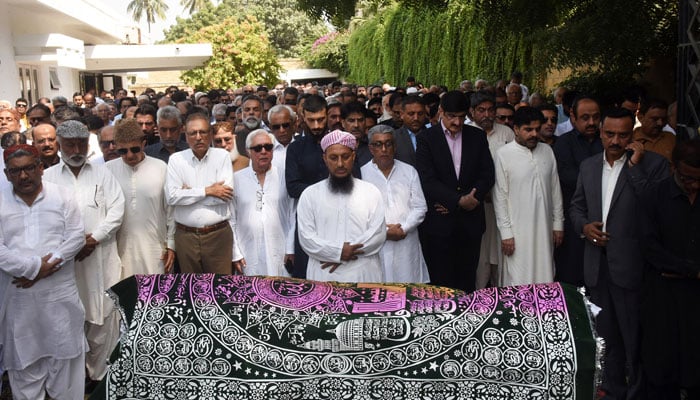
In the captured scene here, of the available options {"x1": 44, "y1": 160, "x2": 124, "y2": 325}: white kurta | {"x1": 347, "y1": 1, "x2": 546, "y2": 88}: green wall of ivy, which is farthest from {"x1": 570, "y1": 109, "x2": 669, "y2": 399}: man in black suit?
{"x1": 347, "y1": 1, "x2": 546, "y2": 88}: green wall of ivy

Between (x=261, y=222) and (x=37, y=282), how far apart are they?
6.12 ft

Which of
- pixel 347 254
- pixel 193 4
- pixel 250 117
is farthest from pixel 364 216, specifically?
pixel 193 4

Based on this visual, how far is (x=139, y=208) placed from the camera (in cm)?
632

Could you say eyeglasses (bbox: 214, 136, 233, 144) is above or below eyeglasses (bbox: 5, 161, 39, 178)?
below

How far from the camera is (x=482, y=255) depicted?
7.61 m

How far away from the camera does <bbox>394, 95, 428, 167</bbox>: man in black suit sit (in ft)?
24.5

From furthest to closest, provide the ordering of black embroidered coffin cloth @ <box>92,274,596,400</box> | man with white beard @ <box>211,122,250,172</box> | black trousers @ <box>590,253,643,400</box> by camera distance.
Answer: man with white beard @ <box>211,122,250,172</box>, black trousers @ <box>590,253,643,400</box>, black embroidered coffin cloth @ <box>92,274,596,400</box>

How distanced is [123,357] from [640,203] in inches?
129

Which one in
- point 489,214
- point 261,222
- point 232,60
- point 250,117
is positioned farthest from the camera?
point 232,60

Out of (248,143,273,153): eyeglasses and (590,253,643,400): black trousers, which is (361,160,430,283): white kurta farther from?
(590,253,643,400): black trousers

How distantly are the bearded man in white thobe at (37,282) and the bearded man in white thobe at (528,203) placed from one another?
3462 mm

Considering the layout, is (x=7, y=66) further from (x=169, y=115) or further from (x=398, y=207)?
(x=398, y=207)

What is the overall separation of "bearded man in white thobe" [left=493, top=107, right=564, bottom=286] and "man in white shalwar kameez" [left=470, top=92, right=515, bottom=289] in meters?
0.27

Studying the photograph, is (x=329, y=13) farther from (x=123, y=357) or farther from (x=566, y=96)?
(x=123, y=357)
